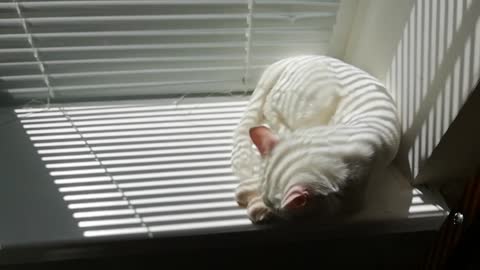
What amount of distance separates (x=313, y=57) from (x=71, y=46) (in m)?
0.48

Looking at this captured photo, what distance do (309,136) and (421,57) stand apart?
228mm

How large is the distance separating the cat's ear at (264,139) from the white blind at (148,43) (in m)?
0.26

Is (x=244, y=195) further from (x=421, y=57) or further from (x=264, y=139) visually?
(x=421, y=57)

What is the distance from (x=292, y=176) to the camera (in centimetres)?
81

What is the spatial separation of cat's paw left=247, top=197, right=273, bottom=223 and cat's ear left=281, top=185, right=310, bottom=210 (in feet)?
0.23

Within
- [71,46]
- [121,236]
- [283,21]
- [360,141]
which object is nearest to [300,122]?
[360,141]

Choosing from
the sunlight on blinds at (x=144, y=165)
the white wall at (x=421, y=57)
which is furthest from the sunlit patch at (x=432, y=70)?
the sunlight on blinds at (x=144, y=165)

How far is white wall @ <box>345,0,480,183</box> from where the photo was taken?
2.49ft

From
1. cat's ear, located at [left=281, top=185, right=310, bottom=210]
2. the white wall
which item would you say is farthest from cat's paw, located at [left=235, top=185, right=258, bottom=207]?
the white wall

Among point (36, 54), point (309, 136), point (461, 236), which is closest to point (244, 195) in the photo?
point (309, 136)

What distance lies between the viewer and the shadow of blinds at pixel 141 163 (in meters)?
0.89

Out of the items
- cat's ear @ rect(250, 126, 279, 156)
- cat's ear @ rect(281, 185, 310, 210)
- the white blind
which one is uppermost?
the white blind

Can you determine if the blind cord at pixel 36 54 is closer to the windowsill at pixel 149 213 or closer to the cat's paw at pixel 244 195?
the windowsill at pixel 149 213

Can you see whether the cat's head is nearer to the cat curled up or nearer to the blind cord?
the cat curled up
